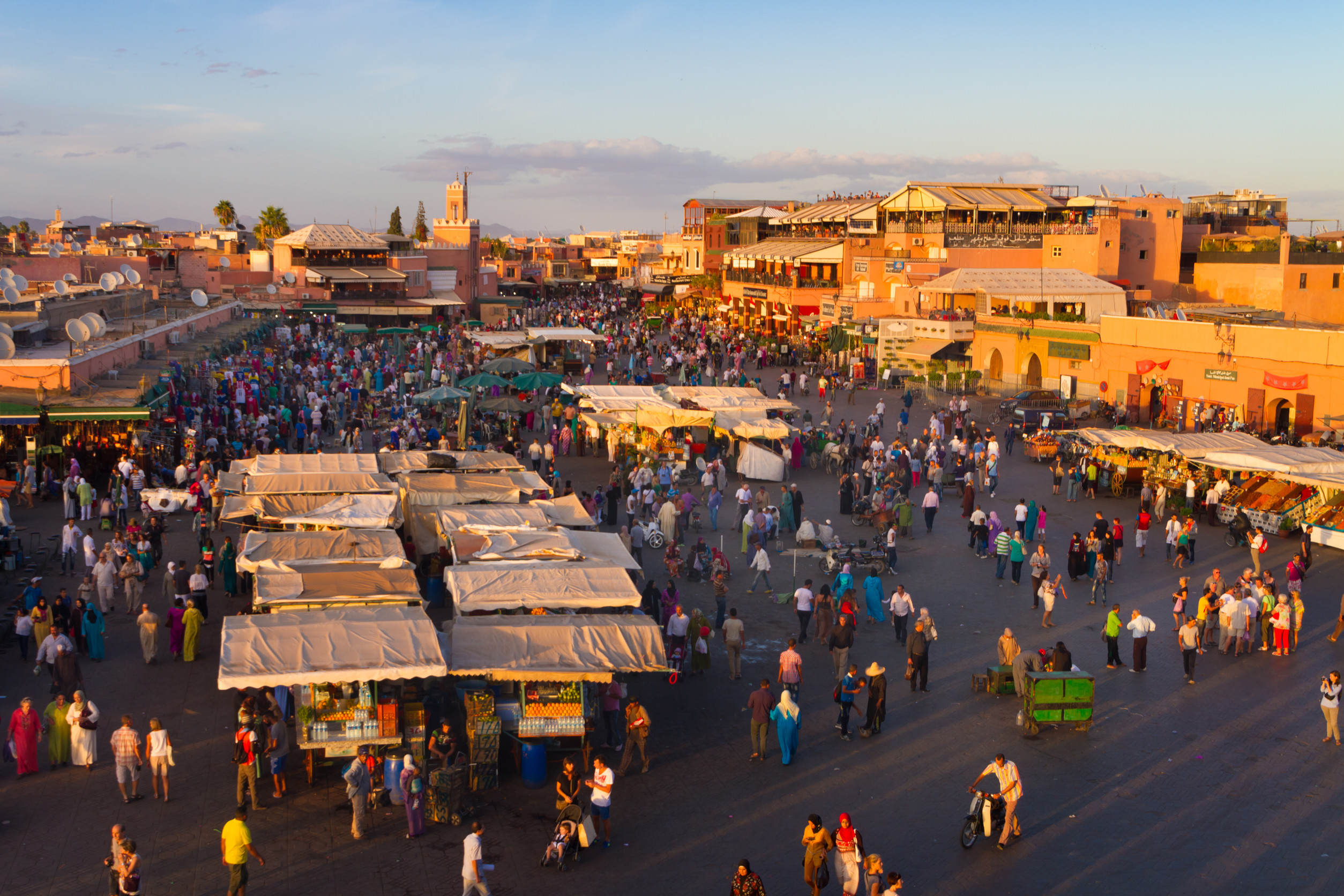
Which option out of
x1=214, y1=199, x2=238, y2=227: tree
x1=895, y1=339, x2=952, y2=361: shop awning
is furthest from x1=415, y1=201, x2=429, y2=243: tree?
x1=895, y1=339, x2=952, y2=361: shop awning

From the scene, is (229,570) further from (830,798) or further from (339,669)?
(830,798)

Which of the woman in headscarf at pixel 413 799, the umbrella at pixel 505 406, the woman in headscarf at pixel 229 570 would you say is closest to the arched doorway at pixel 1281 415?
the umbrella at pixel 505 406

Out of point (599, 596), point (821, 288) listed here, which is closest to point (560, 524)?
point (599, 596)

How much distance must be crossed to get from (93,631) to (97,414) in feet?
38.8

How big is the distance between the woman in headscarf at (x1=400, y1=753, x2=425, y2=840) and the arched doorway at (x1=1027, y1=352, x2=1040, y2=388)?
121 ft

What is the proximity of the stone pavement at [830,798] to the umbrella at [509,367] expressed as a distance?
76.0ft

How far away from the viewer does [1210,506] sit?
24.0m

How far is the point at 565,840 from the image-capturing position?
9938mm

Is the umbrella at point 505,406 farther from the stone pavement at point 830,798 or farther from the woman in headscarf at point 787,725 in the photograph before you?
the woman in headscarf at point 787,725

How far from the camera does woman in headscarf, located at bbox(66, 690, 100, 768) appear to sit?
11.7 meters

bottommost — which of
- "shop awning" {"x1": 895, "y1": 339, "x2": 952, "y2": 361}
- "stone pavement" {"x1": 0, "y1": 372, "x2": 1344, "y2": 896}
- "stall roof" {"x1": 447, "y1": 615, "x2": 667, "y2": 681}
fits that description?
"stone pavement" {"x1": 0, "y1": 372, "x2": 1344, "y2": 896}

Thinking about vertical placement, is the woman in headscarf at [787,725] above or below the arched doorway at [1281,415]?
below

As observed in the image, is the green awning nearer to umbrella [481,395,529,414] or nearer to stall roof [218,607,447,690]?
umbrella [481,395,529,414]

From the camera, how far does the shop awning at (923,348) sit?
46500 millimetres
